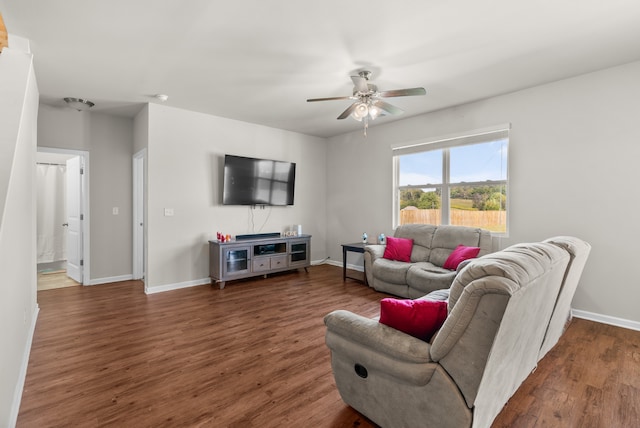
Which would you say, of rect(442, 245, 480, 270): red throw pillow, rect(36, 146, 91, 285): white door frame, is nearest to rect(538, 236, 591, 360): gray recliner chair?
rect(442, 245, 480, 270): red throw pillow

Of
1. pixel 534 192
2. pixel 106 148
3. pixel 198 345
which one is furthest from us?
pixel 106 148

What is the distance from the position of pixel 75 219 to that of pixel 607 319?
7417 millimetres

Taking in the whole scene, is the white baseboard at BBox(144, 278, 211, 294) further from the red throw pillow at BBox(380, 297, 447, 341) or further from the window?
the red throw pillow at BBox(380, 297, 447, 341)

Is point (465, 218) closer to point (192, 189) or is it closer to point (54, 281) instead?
point (192, 189)

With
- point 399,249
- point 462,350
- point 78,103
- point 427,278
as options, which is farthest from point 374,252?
point 78,103

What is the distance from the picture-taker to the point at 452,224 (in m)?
4.75

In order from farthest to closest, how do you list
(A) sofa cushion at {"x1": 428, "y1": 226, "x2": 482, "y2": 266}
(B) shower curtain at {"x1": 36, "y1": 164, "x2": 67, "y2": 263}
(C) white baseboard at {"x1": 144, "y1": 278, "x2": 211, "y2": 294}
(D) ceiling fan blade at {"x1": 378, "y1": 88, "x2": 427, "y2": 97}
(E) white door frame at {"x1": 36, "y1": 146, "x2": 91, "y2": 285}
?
(B) shower curtain at {"x1": 36, "y1": 164, "x2": 67, "y2": 263}
(E) white door frame at {"x1": 36, "y1": 146, "x2": 91, "y2": 285}
(C) white baseboard at {"x1": 144, "y1": 278, "x2": 211, "y2": 294}
(A) sofa cushion at {"x1": 428, "y1": 226, "x2": 482, "y2": 266}
(D) ceiling fan blade at {"x1": 378, "y1": 88, "x2": 427, "y2": 97}

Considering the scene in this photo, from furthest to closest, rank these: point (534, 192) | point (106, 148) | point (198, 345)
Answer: point (106, 148)
point (534, 192)
point (198, 345)

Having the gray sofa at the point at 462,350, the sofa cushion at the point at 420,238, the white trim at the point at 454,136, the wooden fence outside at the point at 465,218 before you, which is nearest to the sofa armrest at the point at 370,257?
the sofa cushion at the point at 420,238

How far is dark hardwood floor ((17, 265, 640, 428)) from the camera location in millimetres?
1882

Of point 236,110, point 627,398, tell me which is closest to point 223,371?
point 627,398

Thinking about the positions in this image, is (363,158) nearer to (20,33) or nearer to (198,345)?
(198,345)

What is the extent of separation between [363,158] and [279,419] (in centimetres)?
482

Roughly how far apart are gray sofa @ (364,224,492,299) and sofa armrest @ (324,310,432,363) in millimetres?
2249
